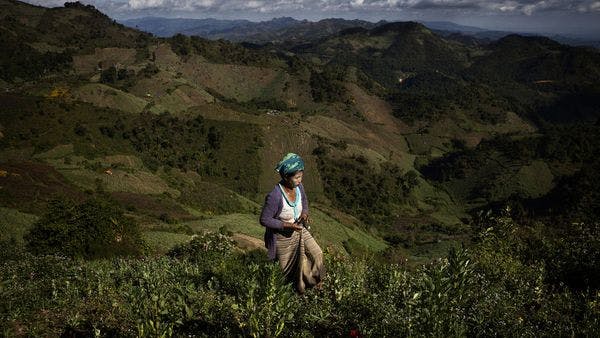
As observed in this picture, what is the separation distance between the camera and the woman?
6.98 meters

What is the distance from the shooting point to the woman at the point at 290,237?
6.98 m

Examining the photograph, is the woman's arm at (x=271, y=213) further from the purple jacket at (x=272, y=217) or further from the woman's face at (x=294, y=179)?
the woman's face at (x=294, y=179)

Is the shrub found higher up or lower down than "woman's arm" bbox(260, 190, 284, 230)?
lower down

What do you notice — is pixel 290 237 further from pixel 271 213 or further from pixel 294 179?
pixel 294 179

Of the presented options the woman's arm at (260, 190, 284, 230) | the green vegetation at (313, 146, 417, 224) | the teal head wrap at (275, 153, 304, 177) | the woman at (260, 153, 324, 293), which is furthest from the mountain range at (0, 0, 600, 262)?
the woman's arm at (260, 190, 284, 230)

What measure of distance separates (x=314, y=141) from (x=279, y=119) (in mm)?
11437

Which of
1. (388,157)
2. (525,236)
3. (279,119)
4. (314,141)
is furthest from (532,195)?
(525,236)

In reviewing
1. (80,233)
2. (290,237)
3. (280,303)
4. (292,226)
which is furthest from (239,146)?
(280,303)

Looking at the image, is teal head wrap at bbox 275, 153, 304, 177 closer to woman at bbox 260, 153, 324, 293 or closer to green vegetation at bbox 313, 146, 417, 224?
woman at bbox 260, 153, 324, 293

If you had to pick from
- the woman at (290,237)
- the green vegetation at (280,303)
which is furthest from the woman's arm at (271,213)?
the green vegetation at (280,303)

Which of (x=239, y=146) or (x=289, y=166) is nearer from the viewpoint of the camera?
(x=289, y=166)

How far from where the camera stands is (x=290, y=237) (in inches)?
281

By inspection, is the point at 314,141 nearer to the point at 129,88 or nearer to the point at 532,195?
the point at 129,88

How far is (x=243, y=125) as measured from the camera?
339 ft
